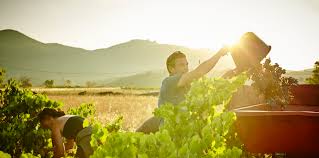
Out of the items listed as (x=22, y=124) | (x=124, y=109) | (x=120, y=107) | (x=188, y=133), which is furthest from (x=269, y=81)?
(x=120, y=107)

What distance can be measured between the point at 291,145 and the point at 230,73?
108cm

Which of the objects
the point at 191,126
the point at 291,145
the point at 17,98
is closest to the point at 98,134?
the point at 191,126

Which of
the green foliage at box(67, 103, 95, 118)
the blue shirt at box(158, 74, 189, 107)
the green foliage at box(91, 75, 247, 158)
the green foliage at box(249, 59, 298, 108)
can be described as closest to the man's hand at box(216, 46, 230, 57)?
the blue shirt at box(158, 74, 189, 107)

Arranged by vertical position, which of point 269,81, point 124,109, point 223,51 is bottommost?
point 124,109

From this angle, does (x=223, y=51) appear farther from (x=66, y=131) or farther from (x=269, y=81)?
(x=66, y=131)

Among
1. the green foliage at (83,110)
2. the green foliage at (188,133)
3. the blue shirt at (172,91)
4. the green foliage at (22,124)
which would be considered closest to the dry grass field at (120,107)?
the green foliage at (22,124)

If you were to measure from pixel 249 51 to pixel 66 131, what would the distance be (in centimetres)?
333

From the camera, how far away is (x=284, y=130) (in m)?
4.15

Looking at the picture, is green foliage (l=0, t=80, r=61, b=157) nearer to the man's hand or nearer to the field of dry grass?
the man's hand

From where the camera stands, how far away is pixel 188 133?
8.17ft

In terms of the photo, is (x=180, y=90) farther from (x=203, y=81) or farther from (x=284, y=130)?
(x=203, y=81)

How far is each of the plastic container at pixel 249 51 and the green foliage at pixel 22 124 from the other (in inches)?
180

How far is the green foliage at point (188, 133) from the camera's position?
6.82 ft

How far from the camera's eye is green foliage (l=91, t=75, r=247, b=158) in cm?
208
